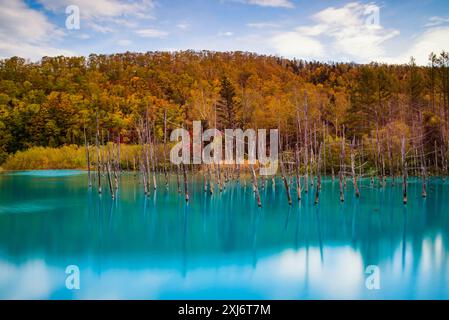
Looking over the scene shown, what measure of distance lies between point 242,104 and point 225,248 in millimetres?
30078

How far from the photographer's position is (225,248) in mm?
13203

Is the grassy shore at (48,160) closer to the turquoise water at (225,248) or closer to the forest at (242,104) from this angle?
the forest at (242,104)

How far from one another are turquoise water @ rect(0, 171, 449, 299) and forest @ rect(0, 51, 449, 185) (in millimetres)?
3913

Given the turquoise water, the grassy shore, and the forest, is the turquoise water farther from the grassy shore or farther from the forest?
the grassy shore

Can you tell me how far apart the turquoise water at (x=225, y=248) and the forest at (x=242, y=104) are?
3913mm

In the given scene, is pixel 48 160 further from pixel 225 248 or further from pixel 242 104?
pixel 225 248

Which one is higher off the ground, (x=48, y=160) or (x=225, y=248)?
(x=48, y=160)

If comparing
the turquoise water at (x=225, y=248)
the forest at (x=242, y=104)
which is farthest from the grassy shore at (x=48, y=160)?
the turquoise water at (x=225, y=248)

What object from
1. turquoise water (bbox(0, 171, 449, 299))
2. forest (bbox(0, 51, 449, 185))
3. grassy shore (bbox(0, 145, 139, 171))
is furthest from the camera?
grassy shore (bbox(0, 145, 139, 171))

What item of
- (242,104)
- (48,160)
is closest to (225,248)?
(242,104)

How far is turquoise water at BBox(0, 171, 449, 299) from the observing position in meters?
9.73

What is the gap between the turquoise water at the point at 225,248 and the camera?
9727 millimetres

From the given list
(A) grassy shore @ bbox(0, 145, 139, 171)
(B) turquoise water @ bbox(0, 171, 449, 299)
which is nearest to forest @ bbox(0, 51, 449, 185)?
(A) grassy shore @ bbox(0, 145, 139, 171)
